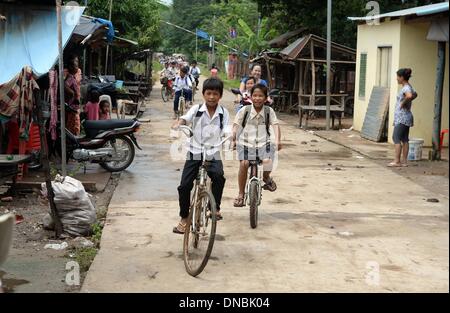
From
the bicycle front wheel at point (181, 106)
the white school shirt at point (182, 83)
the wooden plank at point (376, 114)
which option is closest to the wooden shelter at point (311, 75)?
the wooden plank at point (376, 114)

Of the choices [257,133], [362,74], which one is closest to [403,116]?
[257,133]

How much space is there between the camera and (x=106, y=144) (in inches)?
421

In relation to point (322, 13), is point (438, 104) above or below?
below

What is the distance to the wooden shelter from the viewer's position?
2016 cm

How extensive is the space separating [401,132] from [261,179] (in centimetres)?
474

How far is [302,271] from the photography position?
5652mm

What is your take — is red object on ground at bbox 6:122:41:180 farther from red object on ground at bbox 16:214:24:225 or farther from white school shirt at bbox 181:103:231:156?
white school shirt at bbox 181:103:231:156

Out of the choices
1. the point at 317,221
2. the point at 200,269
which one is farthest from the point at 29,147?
the point at 200,269

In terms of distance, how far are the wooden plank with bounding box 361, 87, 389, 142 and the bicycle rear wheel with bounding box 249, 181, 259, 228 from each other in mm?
8482

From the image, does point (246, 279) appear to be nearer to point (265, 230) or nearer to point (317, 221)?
point (265, 230)

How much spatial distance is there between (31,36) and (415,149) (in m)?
6.87

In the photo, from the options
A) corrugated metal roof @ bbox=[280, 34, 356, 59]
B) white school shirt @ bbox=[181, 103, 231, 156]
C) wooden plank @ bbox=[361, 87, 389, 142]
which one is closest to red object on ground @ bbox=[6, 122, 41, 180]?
white school shirt @ bbox=[181, 103, 231, 156]

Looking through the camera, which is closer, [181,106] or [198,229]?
[198,229]

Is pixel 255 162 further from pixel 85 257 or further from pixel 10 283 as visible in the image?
pixel 10 283
